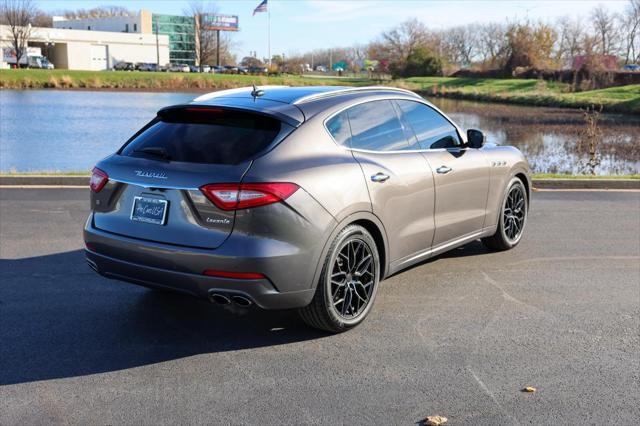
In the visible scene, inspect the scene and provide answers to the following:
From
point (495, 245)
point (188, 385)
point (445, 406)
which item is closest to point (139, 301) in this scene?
point (188, 385)

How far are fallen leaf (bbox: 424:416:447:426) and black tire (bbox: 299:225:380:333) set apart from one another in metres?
1.25

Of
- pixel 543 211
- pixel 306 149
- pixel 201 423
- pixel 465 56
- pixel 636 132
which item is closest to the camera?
pixel 201 423

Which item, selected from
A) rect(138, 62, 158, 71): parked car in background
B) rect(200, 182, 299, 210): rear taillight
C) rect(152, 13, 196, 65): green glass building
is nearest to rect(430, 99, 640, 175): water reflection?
rect(200, 182, 299, 210): rear taillight

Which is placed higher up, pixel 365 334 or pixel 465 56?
pixel 465 56

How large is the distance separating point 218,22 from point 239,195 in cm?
13459

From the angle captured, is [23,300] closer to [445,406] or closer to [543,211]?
[445,406]

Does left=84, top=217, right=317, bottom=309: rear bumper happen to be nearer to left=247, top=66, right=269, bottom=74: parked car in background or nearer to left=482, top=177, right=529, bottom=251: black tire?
left=482, top=177, right=529, bottom=251: black tire

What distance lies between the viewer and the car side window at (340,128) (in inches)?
196

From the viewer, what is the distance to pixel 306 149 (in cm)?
468

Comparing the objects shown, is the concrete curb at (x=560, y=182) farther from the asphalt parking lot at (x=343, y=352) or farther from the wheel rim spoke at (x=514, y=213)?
the wheel rim spoke at (x=514, y=213)

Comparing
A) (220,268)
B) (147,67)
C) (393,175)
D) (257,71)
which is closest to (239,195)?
(220,268)

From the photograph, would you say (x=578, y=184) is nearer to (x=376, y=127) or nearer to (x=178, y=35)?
(x=376, y=127)

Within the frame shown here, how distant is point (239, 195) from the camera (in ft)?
14.0

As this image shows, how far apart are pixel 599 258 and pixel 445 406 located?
13.4ft
